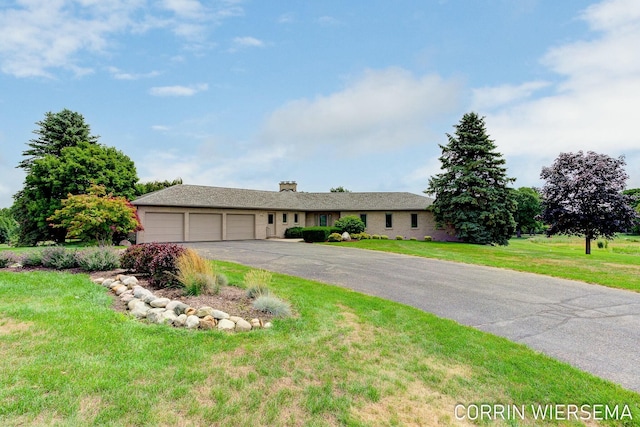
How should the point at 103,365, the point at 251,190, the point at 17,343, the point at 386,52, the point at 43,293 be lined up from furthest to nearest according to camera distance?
the point at 251,190 < the point at 386,52 < the point at 43,293 < the point at 17,343 < the point at 103,365

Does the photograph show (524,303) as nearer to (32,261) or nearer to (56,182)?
(32,261)

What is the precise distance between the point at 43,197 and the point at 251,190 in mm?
15374

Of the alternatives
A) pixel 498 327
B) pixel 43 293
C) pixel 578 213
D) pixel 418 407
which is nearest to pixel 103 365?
pixel 418 407

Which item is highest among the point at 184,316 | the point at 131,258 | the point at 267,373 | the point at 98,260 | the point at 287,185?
the point at 287,185

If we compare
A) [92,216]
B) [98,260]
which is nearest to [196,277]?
[98,260]

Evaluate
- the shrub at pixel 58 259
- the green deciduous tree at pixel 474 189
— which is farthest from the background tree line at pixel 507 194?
the shrub at pixel 58 259

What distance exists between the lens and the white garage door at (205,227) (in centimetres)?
2408

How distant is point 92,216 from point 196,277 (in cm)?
981

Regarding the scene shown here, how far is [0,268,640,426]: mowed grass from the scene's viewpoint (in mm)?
2920

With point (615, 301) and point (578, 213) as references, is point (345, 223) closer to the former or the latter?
point (578, 213)

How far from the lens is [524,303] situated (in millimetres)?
7246

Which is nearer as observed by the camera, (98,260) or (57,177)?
(98,260)

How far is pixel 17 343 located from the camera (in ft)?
13.4

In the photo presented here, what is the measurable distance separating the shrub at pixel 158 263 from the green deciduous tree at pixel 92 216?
643 centimetres
